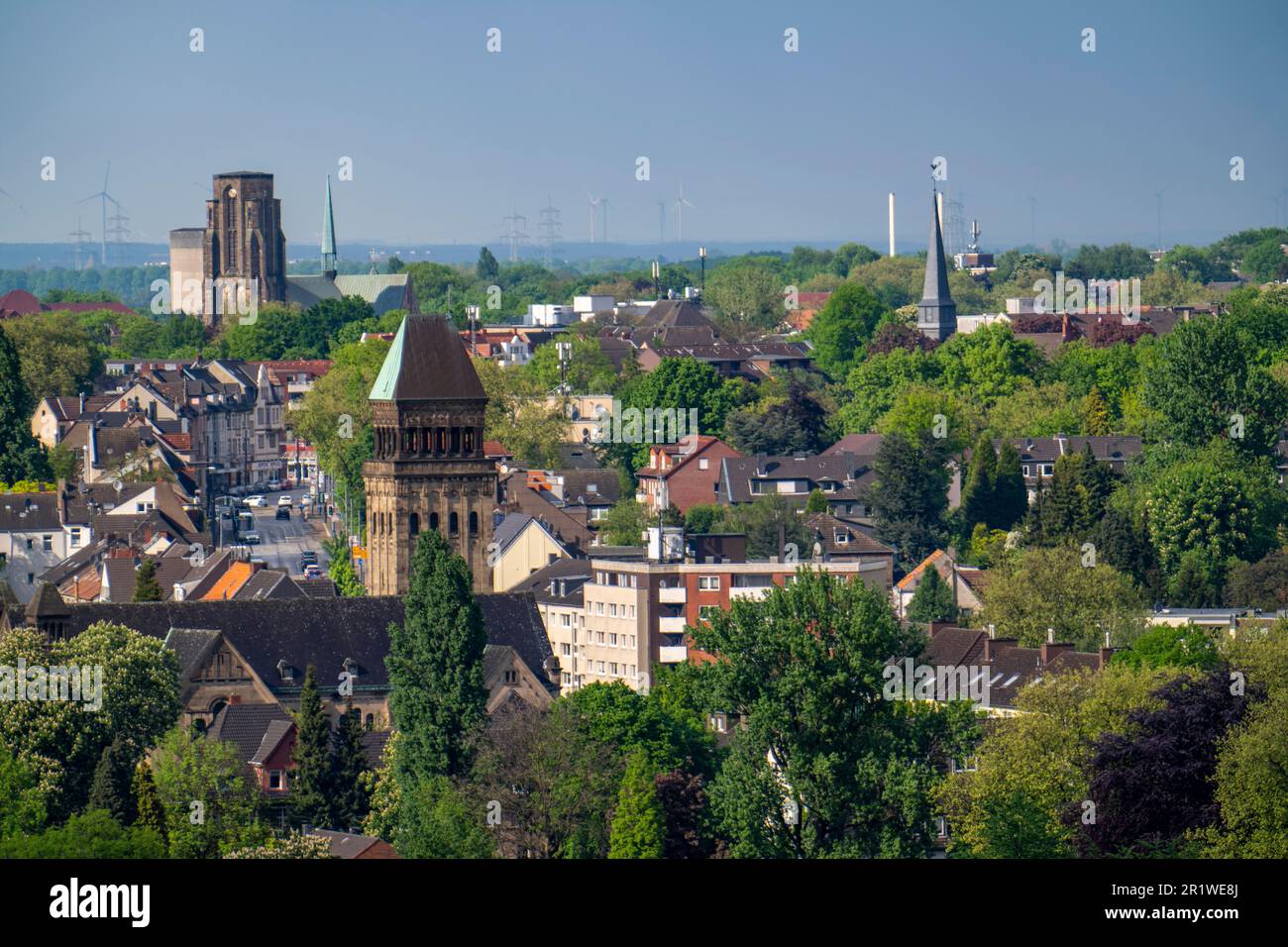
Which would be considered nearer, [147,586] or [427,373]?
[147,586]

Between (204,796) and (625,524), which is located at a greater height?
(204,796)

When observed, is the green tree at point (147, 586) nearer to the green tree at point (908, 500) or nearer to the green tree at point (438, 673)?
the green tree at point (438, 673)

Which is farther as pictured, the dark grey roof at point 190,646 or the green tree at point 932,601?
the green tree at point 932,601

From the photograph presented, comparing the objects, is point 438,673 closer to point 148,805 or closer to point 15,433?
point 148,805

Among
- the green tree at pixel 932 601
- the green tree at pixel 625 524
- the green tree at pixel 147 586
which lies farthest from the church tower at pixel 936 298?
the green tree at pixel 147 586

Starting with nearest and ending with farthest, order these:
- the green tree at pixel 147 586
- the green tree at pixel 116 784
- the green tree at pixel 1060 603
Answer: the green tree at pixel 116 784
the green tree at pixel 1060 603
the green tree at pixel 147 586

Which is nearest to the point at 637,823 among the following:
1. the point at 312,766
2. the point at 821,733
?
the point at 821,733

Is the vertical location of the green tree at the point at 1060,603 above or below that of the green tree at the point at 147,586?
below
